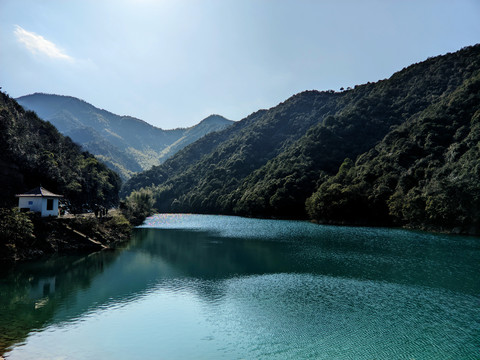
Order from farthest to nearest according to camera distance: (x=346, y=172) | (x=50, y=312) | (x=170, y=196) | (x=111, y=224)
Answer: (x=170, y=196) < (x=346, y=172) < (x=111, y=224) < (x=50, y=312)

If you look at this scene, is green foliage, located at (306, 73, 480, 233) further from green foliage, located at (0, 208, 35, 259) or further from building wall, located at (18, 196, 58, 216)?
green foliage, located at (0, 208, 35, 259)

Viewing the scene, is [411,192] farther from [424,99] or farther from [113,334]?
[113,334]

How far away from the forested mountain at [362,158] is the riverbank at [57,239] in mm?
62050

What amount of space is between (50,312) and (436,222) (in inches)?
2750

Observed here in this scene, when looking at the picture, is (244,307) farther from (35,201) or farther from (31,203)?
(31,203)

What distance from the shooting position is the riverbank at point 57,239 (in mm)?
33719

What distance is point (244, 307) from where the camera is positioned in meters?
21.2

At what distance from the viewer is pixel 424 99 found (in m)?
120

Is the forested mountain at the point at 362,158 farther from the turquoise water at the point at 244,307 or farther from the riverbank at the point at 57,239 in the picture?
the riverbank at the point at 57,239

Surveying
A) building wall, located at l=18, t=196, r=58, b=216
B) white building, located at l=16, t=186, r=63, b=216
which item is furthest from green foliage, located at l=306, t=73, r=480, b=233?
building wall, located at l=18, t=196, r=58, b=216

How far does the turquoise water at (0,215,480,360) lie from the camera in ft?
49.5

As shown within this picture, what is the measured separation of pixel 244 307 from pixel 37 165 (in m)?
46.9

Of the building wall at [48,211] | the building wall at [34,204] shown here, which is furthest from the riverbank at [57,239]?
the building wall at [34,204]

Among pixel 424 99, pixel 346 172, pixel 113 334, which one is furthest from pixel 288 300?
pixel 424 99
